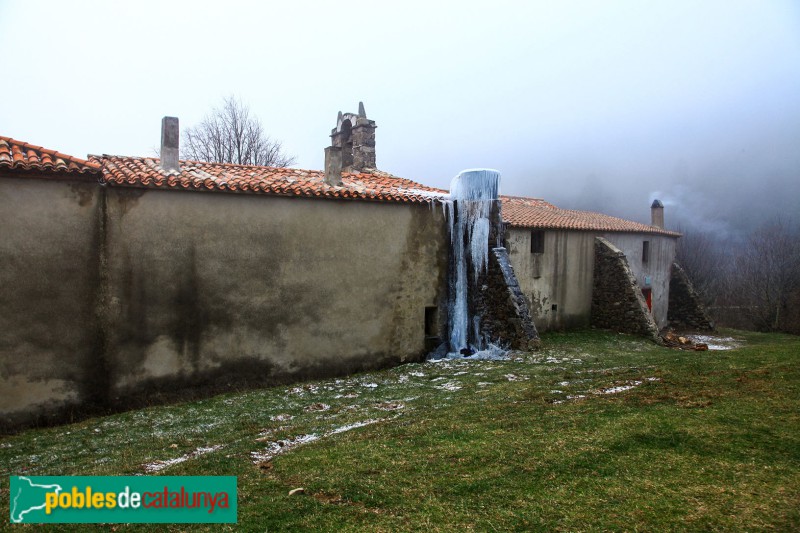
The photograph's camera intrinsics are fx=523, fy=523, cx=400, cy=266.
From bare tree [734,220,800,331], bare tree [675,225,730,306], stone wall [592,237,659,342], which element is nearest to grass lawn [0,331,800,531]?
stone wall [592,237,659,342]

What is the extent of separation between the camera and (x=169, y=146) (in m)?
12.1

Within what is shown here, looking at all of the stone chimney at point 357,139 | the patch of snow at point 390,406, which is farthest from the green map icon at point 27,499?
the stone chimney at point 357,139

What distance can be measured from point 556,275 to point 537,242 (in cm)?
159

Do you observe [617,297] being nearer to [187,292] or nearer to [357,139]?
[357,139]

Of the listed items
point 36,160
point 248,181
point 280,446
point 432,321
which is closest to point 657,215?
point 432,321

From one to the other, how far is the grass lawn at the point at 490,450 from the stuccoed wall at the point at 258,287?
3.59 feet

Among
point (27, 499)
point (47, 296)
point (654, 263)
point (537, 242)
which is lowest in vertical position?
point (27, 499)

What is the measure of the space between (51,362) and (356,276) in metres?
6.53

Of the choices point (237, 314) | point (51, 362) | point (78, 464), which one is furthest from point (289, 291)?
point (78, 464)

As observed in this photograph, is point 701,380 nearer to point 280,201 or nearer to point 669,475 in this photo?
point 669,475

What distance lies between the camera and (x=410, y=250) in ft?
46.0

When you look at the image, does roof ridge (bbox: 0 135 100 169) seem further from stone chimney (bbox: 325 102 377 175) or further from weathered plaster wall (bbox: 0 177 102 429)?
stone chimney (bbox: 325 102 377 175)

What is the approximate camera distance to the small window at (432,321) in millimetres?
14586

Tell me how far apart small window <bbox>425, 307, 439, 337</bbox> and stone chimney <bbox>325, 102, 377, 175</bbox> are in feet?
21.9
